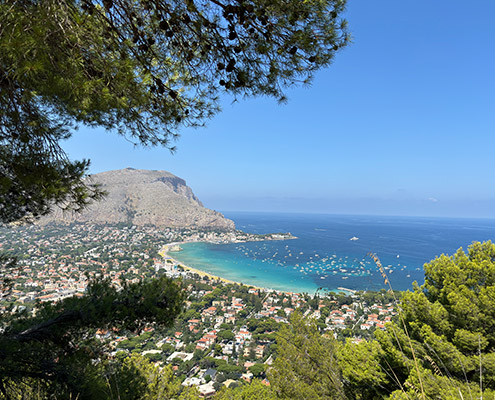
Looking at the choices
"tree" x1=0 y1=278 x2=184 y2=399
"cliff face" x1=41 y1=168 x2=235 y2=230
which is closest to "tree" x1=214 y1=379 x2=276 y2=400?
"tree" x1=0 y1=278 x2=184 y2=399

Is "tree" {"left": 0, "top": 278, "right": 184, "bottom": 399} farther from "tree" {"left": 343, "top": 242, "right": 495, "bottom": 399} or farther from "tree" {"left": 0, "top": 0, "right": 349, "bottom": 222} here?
"tree" {"left": 343, "top": 242, "right": 495, "bottom": 399}

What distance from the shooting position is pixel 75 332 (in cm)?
243

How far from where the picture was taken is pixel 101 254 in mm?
29828

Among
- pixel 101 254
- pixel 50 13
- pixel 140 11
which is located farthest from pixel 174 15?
pixel 101 254

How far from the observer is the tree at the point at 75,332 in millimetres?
2041

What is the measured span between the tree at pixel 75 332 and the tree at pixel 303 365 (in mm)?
3522

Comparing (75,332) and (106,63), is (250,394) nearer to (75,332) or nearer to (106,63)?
(75,332)

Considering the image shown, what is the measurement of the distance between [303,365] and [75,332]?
5.47 meters

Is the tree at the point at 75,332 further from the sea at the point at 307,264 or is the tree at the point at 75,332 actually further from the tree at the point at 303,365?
the sea at the point at 307,264

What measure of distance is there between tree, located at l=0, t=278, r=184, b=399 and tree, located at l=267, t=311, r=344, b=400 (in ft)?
11.6

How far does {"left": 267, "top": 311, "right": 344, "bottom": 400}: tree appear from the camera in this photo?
5.22m

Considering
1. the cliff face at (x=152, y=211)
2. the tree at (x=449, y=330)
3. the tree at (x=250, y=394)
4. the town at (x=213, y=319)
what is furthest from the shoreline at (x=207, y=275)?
the cliff face at (x=152, y=211)

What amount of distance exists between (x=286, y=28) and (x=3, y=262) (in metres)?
3.64

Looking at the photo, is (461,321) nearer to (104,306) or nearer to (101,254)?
(104,306)
